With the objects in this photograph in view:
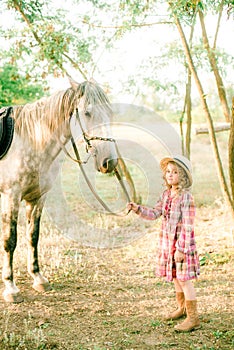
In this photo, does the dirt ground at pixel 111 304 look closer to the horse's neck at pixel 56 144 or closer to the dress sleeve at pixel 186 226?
the dress sleeve at pixel 186 226

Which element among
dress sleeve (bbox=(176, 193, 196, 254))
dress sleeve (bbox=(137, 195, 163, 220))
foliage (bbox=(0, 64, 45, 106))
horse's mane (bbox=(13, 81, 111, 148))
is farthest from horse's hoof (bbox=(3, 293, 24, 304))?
foliage (bbox=(0, 64, 45, 106))

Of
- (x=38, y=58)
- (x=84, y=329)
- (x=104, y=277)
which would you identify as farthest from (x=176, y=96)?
(x=84, y=329)

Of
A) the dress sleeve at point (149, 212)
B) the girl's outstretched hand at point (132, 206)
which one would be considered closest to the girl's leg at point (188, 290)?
the dress sleeve at point (149, 212)

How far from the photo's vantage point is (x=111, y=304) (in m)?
3.71

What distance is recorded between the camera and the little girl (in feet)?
9.86

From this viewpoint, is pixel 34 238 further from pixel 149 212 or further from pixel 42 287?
pixel 149 212

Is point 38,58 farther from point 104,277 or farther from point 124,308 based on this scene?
point 124,308

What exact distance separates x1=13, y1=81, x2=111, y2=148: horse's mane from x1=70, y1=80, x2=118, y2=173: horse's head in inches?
5.1

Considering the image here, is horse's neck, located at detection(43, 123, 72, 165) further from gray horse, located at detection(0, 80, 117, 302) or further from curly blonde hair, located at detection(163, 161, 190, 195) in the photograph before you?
curly blonde hair, located at detection(163, 161, 190, 195)

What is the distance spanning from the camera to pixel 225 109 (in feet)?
19.5

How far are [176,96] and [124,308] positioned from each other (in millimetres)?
5029

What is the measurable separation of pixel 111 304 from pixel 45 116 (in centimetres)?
188

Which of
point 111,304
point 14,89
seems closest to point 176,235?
point 111,304

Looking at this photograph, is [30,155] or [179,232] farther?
[30,155]
